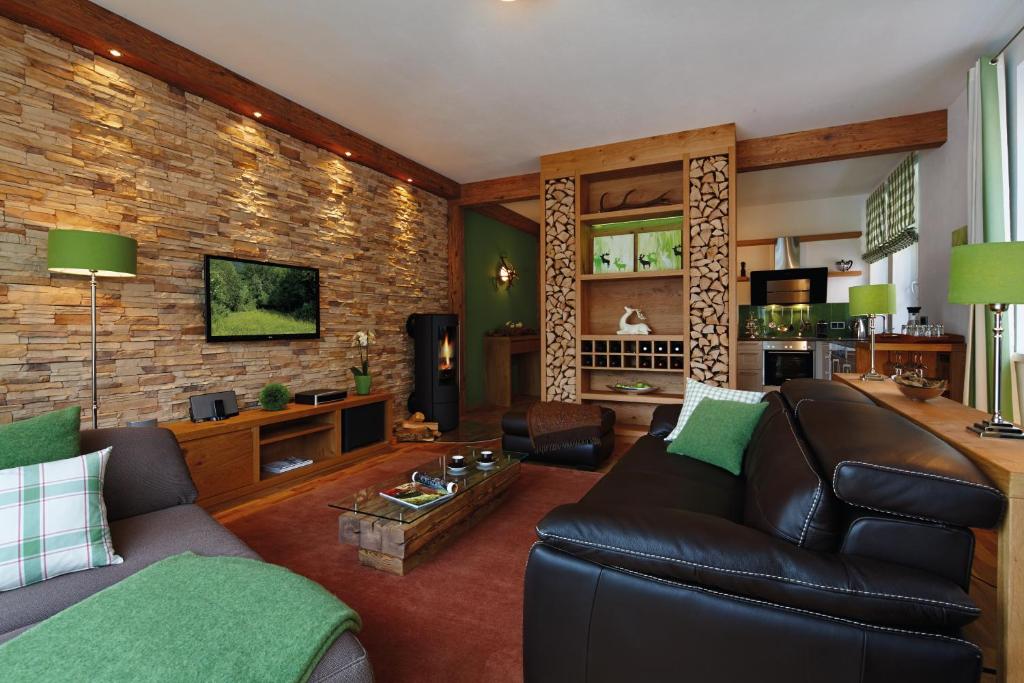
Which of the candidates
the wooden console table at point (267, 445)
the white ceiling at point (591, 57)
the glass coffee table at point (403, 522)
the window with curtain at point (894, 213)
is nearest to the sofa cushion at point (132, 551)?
the glass coffee table at point (403, 522)

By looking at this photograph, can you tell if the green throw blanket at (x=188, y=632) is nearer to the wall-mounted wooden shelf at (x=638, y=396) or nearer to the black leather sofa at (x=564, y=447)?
the black leather sofa at (x=564, y=447)

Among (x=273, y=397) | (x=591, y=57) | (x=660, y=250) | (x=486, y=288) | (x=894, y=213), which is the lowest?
(x=273, y=397)

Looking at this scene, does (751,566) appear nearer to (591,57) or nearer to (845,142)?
(591,57)

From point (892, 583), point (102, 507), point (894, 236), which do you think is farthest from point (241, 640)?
point (894, 236)

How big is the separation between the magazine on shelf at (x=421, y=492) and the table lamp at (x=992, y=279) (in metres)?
2.08

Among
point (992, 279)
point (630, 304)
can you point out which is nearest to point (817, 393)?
point (992, 279)

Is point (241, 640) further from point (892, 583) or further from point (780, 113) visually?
point (780, 113)

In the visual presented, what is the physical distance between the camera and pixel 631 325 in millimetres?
5059

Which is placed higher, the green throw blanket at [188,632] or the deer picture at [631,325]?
the deer picture at [631,325]

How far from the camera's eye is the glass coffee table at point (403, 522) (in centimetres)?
221

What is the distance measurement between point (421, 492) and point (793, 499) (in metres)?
1.76

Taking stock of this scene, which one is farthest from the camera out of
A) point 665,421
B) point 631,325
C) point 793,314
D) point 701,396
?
point 793,314

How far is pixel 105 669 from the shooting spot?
37.5 inches

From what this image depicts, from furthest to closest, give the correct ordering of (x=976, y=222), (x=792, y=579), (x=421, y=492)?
(x=976, y=222) < (x=421, y=492) < (x=792, y=579)
